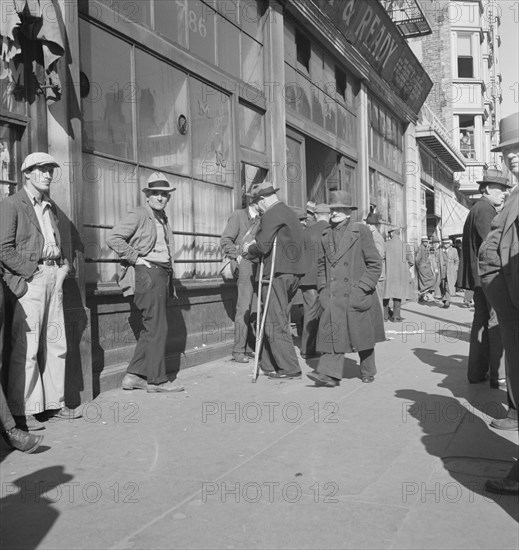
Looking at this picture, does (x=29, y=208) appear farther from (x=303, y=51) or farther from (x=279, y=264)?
(x=303, y=51)

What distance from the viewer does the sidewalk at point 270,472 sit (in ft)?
11.0

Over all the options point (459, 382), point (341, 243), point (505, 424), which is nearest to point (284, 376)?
point (341, 243)

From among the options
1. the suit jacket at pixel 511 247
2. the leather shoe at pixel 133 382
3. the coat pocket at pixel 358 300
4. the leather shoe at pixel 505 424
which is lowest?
the leather shoe at pixel 505 424

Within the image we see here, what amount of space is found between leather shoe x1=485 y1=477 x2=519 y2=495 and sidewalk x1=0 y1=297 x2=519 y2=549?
0.04m

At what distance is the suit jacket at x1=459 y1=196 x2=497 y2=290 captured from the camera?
6.84 m

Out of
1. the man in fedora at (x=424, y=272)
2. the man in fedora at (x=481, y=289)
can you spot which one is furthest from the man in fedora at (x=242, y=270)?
the man in fedora at (x=424, y=272)

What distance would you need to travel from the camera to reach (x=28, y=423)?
17.6 feet

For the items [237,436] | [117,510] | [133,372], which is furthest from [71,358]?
[117,510]

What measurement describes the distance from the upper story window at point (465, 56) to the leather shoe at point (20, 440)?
3732 cm

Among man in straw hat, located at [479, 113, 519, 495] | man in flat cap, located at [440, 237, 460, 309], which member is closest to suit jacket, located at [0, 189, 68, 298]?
man in straw hat, located at [479, 113, 519, 495]

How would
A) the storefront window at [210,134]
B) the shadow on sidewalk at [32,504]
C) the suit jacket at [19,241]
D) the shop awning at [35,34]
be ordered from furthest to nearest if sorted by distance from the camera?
the storefront window at [210,134]
the shop awning at [35,34]
the suit jacket at [19,241]
the shadow on sidewalk at [32,504]

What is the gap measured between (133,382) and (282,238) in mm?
2144

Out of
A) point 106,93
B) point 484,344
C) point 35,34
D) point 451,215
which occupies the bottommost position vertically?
point 484,344

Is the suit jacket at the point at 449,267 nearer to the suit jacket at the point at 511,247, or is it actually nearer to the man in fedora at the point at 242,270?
the man in fedora at the point at 242,270
